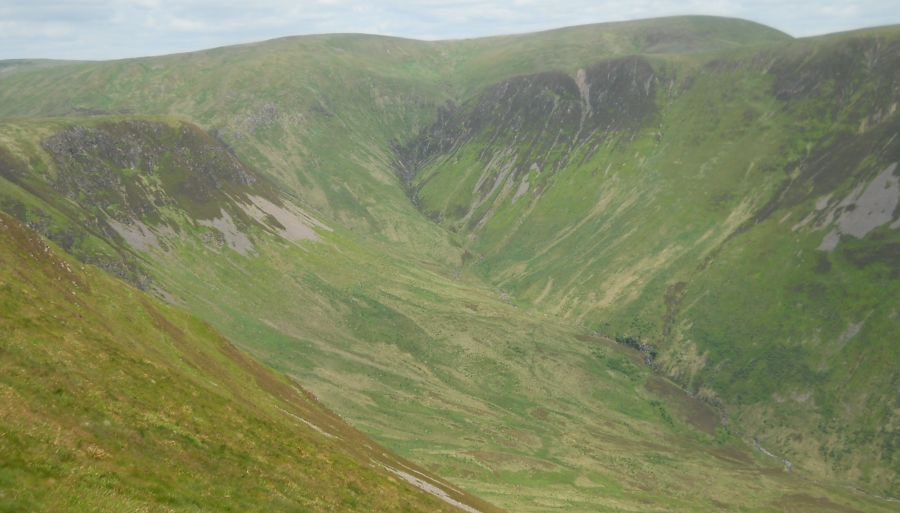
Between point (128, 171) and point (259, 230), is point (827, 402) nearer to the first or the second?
point (259, 230)

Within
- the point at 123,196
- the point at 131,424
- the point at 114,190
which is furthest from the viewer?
the point at 123,196

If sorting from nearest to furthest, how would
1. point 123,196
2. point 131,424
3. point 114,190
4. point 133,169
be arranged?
point 131,424
point 114,190
point 123,196
point 133,169

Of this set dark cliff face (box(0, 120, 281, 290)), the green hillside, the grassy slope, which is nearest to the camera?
the grassy slope

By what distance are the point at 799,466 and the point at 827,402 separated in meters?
17.5

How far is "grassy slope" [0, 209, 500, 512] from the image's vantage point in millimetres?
26047

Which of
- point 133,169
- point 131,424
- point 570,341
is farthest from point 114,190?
point 131,424

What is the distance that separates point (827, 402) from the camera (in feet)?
476

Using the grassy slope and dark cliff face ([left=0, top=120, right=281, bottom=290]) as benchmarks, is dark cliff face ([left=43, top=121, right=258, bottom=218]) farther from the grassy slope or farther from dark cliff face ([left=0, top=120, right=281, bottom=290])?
the grassy slope

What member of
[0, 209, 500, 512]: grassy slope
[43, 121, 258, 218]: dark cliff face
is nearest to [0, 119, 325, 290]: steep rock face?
[43, 121, 258, 218]: dark cliff face

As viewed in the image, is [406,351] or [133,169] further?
[133,169]

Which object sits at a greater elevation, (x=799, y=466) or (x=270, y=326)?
(x=270, y=326)

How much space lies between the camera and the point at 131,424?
3369 centimetres

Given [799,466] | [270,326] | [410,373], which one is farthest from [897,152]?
[270,326]

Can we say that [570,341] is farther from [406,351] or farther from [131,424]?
[131,424]
